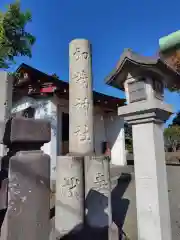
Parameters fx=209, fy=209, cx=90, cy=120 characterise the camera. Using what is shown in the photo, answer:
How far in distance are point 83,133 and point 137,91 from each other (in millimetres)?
1568

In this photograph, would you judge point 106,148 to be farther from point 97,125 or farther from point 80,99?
point 80,99

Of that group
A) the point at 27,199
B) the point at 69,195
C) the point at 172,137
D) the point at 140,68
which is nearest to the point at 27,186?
the point at 27,199

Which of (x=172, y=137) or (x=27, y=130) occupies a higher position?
(x=172, y=137)

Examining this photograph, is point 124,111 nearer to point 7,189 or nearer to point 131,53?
point 131,53

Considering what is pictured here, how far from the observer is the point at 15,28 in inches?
305

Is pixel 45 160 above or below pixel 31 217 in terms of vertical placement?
above

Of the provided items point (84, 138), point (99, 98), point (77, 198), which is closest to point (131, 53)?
point (84, 138)

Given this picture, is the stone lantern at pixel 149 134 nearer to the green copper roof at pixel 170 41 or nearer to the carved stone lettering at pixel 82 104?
the green copper roof at pixel 170 41

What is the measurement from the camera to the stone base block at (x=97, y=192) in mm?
3742

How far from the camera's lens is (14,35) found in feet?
25.4

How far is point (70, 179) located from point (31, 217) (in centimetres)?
231

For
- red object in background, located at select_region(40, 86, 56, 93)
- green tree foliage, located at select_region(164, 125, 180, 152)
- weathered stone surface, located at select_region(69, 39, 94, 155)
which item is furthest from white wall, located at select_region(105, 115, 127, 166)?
weathered stone surface, located at select_region(69, 39, 94, 155)

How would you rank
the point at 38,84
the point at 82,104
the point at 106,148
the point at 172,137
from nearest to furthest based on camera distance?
1. the point at 82,104
2. the point at 38,84
3. the point at 106,148
4. the point at 172,137

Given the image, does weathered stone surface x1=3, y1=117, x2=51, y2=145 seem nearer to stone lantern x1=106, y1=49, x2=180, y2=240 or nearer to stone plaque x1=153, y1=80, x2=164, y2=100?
stone lantern x1=106, y1=49, x2=180, y2=240
